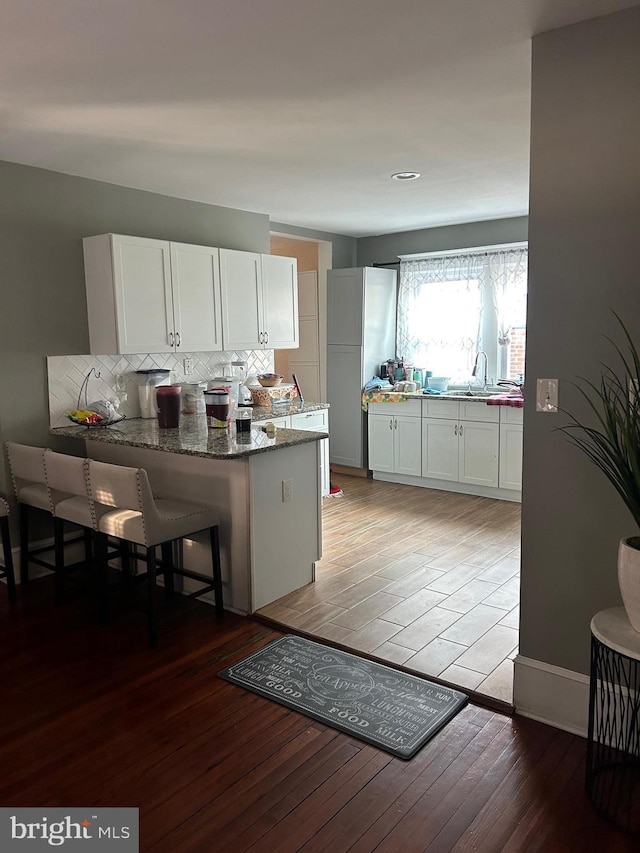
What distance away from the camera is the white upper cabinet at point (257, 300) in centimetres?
499

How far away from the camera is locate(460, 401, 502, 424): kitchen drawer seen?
5758 mm

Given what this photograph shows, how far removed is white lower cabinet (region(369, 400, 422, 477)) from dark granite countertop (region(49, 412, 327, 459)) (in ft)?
7.92

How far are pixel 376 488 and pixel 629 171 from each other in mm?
4465

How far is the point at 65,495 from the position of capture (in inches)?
152

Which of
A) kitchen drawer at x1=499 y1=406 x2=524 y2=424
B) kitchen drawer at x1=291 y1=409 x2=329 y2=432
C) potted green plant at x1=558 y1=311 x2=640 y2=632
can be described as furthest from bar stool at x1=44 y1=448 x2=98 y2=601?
kitchen drawer at x1=499 y1=406 x2=524 y2=424

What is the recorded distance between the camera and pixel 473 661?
296 cm

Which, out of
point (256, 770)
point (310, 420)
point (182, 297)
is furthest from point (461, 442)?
point (256, 770)

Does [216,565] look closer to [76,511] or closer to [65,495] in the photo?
[76,511]

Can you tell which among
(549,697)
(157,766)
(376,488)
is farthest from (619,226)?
(376,488)

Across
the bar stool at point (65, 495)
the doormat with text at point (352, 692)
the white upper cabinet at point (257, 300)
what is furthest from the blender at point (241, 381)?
the doormat with text at point (352, 692)

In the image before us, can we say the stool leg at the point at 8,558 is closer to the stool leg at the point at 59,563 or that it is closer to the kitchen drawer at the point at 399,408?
the stool leg at the point at 59,563

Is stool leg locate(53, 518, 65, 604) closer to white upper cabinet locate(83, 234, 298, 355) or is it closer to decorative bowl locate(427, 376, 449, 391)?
white upper cabinet locate(83, 234, 298, 355)

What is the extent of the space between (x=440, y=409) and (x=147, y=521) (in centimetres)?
358

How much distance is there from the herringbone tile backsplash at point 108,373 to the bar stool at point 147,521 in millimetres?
1035
